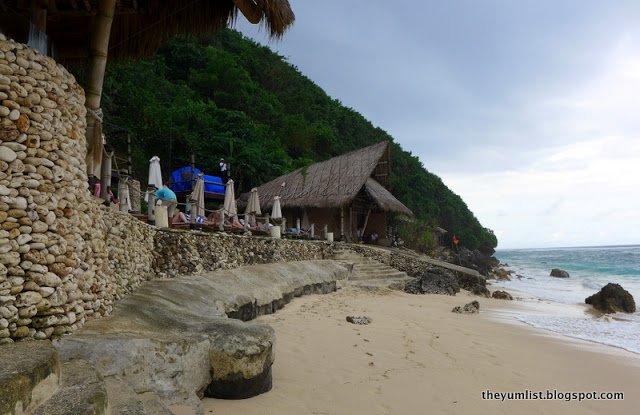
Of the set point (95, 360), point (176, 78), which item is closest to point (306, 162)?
point (176, 78)

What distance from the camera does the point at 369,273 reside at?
1526cm

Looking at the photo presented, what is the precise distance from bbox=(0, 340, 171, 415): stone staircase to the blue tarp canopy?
48.7ft

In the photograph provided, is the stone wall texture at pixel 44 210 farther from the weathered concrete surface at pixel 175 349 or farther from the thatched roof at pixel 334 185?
the thatched roof at pixel 334 185

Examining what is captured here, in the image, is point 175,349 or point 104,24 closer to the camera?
point 175,349

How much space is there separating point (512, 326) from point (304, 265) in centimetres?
562

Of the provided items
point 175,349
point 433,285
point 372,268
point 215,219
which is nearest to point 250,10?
point 175,349

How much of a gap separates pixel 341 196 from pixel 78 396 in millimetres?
16747

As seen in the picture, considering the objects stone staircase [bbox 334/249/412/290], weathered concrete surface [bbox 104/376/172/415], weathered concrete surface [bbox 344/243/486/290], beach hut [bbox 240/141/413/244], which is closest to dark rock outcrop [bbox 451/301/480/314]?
stone staircase [bbox 334/249/412/290]

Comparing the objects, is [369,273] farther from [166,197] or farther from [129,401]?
[129,401]

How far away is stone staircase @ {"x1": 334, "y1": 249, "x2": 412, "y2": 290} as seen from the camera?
14186 millimetres

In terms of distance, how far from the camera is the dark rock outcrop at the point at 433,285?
45.0ft

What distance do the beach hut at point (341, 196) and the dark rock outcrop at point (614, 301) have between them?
10050mm

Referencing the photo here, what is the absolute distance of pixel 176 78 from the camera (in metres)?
32.1

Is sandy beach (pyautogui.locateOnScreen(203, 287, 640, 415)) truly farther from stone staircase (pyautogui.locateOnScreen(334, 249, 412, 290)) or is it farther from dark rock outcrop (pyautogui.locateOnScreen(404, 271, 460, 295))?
stone staircase (pyautogui.locateOnScreen(334, 249, 412, 290))
